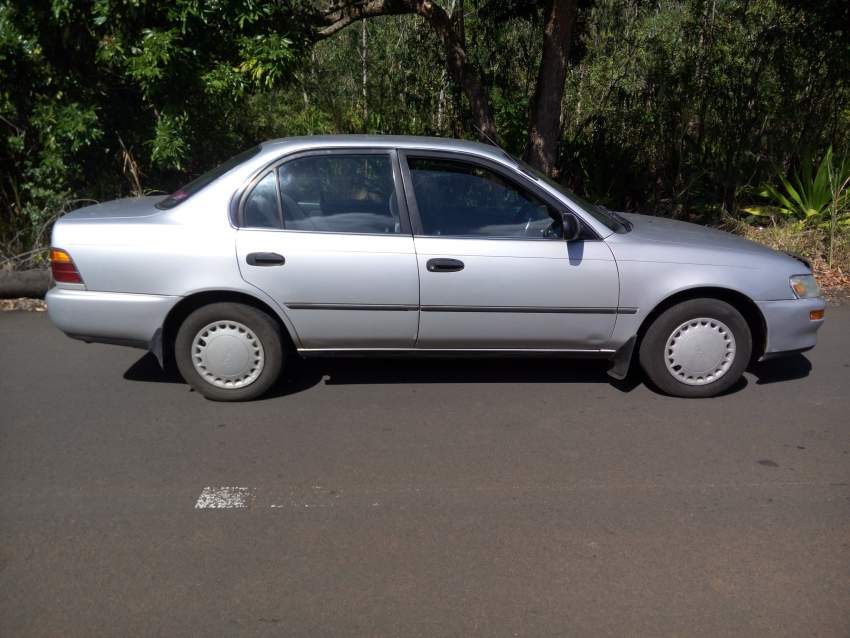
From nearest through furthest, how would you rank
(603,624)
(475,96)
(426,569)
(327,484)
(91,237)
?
1. (603,624)
2. (426,569)
3. (327,484)
4. (91,237)
5. (475,96)

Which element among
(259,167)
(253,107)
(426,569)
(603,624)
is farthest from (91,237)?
(253,107)

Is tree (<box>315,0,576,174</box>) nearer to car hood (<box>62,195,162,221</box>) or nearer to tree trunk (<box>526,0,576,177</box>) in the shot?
tree trunk (<box>526,0,576,177</box>)

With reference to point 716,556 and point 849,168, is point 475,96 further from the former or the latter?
point 716,556

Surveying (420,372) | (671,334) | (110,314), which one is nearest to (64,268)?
(110,314)

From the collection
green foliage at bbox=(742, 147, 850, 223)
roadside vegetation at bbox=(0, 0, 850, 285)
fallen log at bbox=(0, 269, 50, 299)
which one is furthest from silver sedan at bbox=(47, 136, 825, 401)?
green foliage at bbox=(742, 147, 850, 223)

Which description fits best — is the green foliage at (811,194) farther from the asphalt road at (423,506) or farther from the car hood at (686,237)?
the asphalt road at (423,506)

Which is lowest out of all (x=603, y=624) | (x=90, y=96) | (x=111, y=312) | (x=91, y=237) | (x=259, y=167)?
(x=603, y=624)

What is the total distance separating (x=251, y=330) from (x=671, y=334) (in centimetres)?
261

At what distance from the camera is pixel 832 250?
364 inches

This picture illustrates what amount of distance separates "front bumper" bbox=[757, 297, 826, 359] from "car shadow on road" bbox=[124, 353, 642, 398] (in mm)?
911

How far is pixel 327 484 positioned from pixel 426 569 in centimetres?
93

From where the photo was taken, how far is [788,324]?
545 cm

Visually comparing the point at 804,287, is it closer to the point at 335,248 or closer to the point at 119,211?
the point at 335,248

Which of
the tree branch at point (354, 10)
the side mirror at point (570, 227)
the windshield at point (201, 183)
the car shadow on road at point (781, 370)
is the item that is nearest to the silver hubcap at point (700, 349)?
the car shadow on road at point (781, 370)
